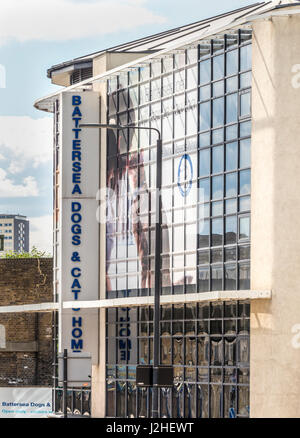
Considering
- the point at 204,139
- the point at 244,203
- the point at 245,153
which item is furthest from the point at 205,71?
the point at 244,203

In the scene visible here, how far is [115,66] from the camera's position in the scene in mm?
47344

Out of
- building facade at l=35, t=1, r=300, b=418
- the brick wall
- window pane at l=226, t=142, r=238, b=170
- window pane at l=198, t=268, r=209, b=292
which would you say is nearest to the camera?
building facade at l=35, t=1, r=300, b=418

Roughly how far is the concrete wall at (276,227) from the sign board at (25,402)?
57.9ft

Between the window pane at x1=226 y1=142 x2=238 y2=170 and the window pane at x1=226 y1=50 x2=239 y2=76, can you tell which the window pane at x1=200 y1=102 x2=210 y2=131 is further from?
the window pane at x1=226 y1=50 x2=239 y2=76

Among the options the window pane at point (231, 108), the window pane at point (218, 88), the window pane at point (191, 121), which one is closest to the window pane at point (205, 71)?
the window pane at point (218, 88)

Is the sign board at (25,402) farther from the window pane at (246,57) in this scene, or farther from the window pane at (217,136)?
the window pane at (246,57)

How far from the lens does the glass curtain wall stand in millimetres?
38812

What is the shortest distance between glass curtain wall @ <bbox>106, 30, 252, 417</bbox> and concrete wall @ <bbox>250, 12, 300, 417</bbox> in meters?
0.83

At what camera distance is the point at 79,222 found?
4662 cm

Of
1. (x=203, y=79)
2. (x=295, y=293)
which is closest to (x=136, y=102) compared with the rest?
(x=203, y=79)

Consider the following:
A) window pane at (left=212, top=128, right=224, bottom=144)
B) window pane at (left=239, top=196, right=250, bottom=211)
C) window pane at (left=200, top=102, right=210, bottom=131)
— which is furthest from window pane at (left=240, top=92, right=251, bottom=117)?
window pane at (left=239, top=196, right=250, bottom=211)

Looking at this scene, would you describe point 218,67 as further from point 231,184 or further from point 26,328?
point 26,328
